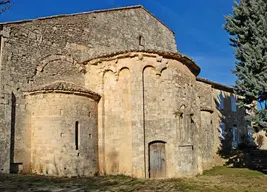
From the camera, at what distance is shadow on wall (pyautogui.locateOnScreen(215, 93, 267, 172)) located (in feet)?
73.0

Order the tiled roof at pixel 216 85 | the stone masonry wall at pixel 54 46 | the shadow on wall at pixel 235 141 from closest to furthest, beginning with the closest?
the stone masonry wall at pixel 54 46, the shadow on wall at pixel 235 141, the tiled roof at pixel 216 85

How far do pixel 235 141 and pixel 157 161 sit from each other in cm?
1306

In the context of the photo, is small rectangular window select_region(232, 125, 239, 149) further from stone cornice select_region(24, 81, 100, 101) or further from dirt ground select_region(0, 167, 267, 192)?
stone cornice select_region(24, 81, 100, 101)

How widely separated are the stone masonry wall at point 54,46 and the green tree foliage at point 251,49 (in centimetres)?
583

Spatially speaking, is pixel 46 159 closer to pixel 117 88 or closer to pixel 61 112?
pixel 61 112

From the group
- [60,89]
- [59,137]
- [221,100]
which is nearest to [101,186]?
[59,137]

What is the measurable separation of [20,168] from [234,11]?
1309 centimetres

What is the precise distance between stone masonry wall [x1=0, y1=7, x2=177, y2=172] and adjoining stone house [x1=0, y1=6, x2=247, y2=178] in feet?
0.15

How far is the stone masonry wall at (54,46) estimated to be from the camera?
1391 cm

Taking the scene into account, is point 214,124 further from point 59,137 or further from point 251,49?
point 59,137

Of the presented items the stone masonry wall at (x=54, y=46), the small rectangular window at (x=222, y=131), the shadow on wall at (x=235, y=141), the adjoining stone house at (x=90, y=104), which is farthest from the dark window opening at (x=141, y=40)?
the small rectangular window at (x=222, y=131)

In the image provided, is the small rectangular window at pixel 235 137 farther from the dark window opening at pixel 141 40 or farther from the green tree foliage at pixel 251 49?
the dark window opening at pixel 141 40

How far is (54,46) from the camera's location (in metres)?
16.1

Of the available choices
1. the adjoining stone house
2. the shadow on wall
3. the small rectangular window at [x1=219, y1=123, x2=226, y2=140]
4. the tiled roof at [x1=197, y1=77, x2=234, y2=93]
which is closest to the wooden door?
the adjoining stone house
